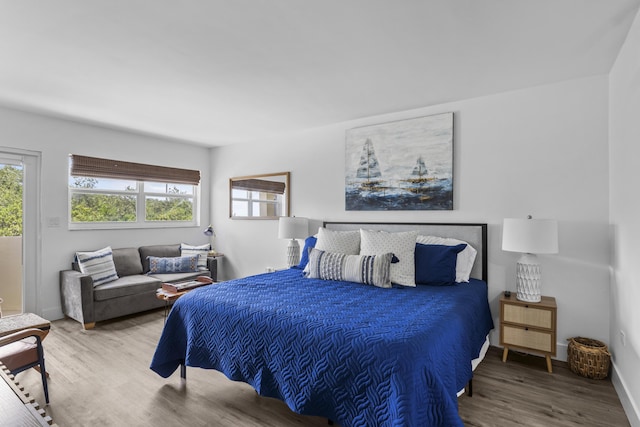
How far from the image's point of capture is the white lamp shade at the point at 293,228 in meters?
4.30

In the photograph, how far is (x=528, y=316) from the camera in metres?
2.84

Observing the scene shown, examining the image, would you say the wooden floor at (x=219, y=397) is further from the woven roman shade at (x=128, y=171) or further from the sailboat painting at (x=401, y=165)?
the woven roman shade at (x=128, y=171)

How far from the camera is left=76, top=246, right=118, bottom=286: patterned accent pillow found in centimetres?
402

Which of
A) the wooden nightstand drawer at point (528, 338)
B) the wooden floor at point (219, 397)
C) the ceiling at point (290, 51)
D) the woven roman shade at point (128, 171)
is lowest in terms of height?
the wooden floor at point (219, 397)

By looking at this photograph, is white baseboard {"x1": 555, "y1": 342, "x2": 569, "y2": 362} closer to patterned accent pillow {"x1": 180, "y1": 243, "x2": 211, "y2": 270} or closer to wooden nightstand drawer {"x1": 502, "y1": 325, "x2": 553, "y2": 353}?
wooden nightstand drawer {"x1": 502, "y1": 325, "x2": 553, "y2": 353}

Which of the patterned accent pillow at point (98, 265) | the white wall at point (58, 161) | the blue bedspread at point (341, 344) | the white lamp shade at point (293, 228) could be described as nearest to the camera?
the blue bedspread at point (341, 344)

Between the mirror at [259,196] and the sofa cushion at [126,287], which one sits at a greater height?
the mirror at [259,196]

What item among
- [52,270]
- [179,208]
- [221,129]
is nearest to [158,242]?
[179,208]

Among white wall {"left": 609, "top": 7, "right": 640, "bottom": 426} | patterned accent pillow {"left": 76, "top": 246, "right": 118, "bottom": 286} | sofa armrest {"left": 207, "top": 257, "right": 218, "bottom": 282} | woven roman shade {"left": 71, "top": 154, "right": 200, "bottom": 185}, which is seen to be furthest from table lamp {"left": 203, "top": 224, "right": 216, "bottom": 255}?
white wall {"left": 609, "top": 7, "right": 640, "bottom": 426}

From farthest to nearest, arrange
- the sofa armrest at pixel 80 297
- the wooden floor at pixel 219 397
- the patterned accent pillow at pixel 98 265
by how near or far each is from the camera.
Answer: the patterned accent pillow at pixel 98 265, the sofa armrest at pixel 80 297, the wooden floor at pixel 219 397

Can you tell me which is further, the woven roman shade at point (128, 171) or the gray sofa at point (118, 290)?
the woven roman shade at point (128, 171)

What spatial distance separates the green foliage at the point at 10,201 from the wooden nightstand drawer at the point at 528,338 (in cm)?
521

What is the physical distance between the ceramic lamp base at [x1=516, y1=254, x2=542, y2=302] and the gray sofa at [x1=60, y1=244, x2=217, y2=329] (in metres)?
3.96

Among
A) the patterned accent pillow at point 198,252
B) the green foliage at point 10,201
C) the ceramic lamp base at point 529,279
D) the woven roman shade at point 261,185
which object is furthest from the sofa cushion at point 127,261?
the ceramic lamp base at point 529,279
